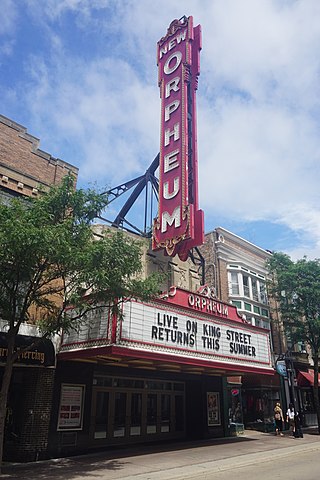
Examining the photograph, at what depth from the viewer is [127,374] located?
18766 mm

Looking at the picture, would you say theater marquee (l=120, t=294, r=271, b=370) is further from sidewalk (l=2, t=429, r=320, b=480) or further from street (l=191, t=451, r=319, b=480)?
street (l=191, t=451, r=319, b=480)

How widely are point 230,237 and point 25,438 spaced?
2340 cm

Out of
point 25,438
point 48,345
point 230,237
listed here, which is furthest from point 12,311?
point 230,237

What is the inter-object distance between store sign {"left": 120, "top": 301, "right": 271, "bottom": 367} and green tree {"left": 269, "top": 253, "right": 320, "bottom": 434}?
9.16m

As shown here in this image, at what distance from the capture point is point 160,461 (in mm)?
14562

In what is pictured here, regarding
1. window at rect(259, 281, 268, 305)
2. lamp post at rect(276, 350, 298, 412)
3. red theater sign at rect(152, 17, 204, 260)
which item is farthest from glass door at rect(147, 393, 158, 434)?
window at rect(259, 281, 268, 305)

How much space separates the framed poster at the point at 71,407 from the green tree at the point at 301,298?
18.2 metres

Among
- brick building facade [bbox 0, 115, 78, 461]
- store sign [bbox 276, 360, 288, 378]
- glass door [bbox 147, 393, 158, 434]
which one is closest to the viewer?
brick building facade [bbox 0, 115, 78, 461]

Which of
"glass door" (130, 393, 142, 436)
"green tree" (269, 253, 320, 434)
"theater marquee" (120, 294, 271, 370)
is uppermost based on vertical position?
"green tree" (269, 253, 320, 434)

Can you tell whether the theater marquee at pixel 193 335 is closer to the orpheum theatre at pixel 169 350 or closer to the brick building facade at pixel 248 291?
the orpheum theatre at pixel 169 350

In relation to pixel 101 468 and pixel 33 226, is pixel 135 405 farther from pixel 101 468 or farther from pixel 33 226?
pixel 33 226

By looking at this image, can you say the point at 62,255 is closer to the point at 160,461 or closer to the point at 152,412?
the point at 160,461

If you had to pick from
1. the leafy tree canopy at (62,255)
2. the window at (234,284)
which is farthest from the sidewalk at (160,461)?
the window at (234,284)

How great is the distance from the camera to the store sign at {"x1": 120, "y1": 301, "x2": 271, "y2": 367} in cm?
1466
